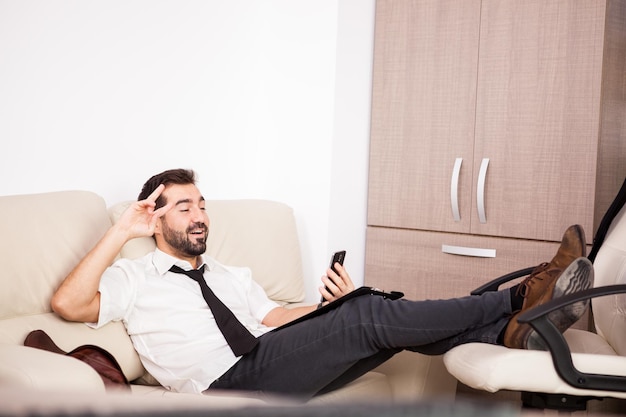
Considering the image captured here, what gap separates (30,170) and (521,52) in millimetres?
1975

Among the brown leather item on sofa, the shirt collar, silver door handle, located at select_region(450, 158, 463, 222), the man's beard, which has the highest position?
silver door handle, located at select_region(450, 158, 463, 222)

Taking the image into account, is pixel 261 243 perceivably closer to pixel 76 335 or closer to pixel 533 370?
pixel 76 335

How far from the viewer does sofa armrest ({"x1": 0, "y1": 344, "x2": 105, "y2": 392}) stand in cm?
165

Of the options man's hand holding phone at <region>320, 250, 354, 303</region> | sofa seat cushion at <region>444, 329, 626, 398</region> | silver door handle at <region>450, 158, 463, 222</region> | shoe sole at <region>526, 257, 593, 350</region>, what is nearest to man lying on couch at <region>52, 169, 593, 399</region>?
shoe sole at <region>526, 257, 593, 350</region>

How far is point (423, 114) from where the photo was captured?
11.7 feet

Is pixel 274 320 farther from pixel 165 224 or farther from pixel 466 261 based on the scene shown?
pixel 466 261

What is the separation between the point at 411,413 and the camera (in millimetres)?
658

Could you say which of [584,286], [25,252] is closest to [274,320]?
[25,252]

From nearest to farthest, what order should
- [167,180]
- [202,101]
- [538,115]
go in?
[167,180], [538,115], [202,101]

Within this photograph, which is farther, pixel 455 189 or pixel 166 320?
pixel 455 189

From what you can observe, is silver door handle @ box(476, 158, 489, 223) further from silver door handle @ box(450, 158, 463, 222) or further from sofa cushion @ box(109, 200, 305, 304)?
sofa cushion @ box(109, 200, 305, 304)

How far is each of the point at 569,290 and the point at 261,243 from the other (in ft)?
4.09

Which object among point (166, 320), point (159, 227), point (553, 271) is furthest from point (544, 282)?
point (159, 227)

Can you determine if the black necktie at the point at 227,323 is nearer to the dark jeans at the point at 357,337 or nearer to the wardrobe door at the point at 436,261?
the dark jeans at the point at 357,337
